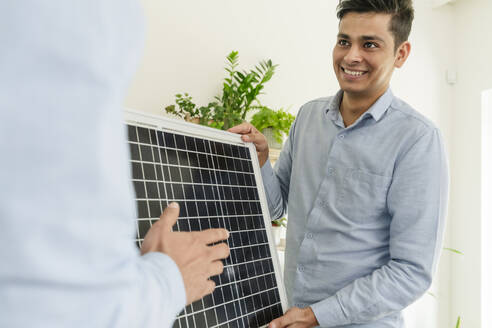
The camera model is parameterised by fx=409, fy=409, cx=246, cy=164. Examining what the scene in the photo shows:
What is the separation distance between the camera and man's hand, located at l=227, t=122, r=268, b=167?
4.23 feet

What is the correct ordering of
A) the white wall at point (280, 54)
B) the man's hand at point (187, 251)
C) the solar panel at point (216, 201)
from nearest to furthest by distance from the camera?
the man's hand at point (187, 251) → the solar panel at point (216, 201) → the white wall at point (280, 54)

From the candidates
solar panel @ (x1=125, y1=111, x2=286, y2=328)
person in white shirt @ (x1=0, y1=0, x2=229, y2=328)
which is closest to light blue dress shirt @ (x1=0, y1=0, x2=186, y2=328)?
person in white shirt @ (x1=0, y1=0, x2=229, y2=328)

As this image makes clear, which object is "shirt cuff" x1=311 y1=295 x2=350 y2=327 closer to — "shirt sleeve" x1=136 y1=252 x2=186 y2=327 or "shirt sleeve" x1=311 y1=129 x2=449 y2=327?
"shirt sleeve" x1=311 y1=129 x2=449 y2=327

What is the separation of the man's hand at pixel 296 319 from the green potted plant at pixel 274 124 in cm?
138

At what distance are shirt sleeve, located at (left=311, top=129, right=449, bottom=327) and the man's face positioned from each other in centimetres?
28

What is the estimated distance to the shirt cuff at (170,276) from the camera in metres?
0.57

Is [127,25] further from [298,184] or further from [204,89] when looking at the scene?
[204,89]

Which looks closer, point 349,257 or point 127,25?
point 127,25

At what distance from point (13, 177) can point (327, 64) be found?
117 inches

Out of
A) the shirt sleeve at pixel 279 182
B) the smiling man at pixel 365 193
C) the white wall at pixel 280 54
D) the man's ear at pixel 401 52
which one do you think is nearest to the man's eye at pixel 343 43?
the smiling man at pixel 365 193

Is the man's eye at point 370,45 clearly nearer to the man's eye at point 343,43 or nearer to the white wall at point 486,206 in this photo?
the man's eye at point 343,43

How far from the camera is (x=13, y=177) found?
394 millimetres

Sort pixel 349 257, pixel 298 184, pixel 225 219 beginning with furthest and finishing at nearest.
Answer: pixel 298 184 → pixel 349 257 → pixel 225 219

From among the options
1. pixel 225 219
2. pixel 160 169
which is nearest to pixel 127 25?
pixel 160 169
